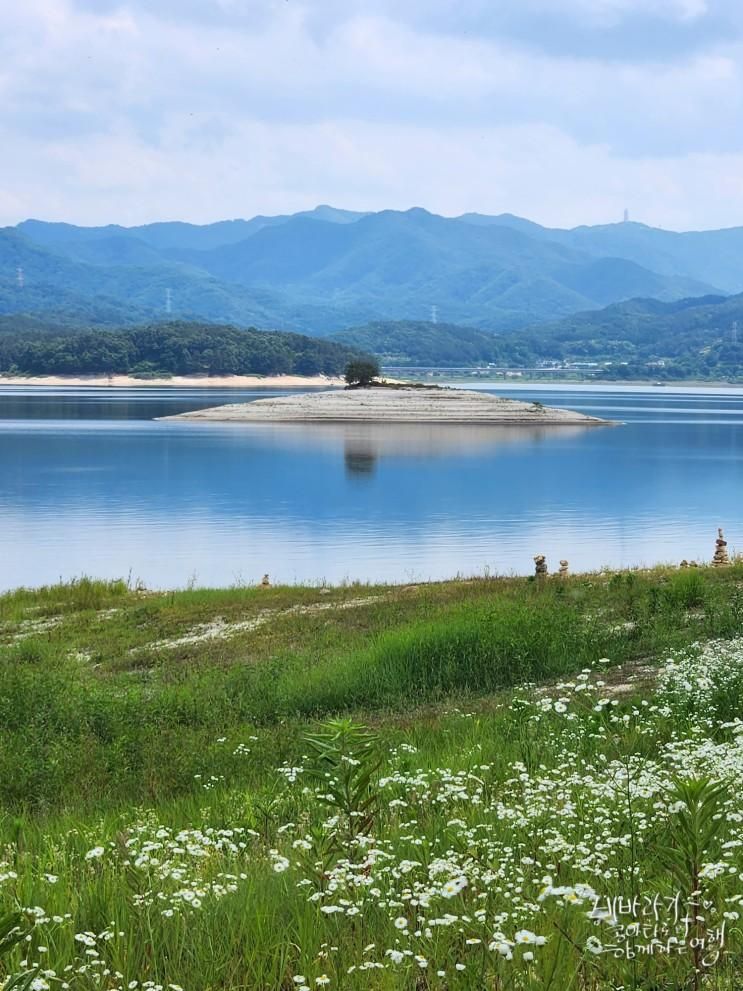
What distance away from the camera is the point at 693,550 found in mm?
51156

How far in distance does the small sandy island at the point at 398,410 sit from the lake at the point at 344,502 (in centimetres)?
1927

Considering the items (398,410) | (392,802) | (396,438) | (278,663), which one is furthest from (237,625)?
(398,410)

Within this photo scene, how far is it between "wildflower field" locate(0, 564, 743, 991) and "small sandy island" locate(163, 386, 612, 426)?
135 metres

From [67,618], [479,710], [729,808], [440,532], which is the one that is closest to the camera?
[729,808]

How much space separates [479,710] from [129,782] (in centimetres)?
461

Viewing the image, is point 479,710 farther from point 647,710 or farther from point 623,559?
point 623,559

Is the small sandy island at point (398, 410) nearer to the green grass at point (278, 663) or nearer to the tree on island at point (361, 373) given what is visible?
the tree on island at point (361, 373)

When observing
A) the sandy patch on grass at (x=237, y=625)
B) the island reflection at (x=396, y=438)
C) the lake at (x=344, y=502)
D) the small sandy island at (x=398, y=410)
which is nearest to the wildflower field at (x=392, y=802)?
the sandy patch on grass at (x=237, y=625)

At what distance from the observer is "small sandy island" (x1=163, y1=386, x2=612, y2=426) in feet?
517

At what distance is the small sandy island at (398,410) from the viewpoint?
517 feet

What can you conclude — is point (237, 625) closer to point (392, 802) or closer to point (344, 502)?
point (392, 802)

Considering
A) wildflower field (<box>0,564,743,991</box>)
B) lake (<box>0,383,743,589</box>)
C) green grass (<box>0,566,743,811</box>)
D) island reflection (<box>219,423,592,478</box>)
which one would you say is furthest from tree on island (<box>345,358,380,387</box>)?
wildflower field (<box>0,564,743,991</box>)

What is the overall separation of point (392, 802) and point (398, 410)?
15608 centimetres

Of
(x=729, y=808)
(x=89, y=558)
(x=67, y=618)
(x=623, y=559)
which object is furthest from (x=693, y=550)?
(x=729, y=808)
